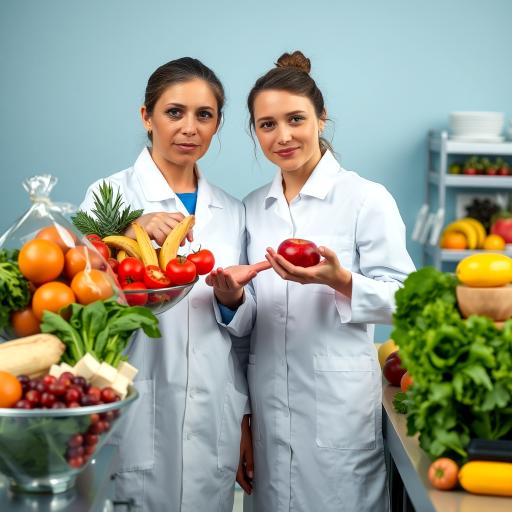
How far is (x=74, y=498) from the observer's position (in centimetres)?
132

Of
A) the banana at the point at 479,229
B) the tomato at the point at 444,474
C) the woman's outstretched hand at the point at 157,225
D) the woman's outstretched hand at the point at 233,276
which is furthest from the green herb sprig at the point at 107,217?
the banana at the point at 479,229

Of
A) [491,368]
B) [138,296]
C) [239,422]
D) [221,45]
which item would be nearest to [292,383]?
[239,422]

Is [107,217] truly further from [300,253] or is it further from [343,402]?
[343,402]

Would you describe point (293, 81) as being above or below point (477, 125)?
above

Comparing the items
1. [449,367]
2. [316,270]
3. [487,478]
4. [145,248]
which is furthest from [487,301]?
[145,248]

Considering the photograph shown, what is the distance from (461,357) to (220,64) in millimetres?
3572

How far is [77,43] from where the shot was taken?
4715 millimetres

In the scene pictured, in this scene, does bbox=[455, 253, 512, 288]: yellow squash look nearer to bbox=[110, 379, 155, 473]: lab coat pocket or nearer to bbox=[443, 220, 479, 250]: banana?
bbox=[110, 379, 155, 473]: lab coat pocket

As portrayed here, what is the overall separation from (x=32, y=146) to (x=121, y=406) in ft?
12.3

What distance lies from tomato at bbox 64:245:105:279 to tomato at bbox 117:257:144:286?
175mm

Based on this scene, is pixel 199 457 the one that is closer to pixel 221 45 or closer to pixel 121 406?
pixel 121 406

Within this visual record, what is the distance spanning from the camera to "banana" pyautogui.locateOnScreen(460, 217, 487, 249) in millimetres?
4695

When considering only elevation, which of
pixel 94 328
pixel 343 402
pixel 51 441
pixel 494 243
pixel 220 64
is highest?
pixel 220 64

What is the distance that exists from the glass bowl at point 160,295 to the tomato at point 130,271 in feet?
0.14
